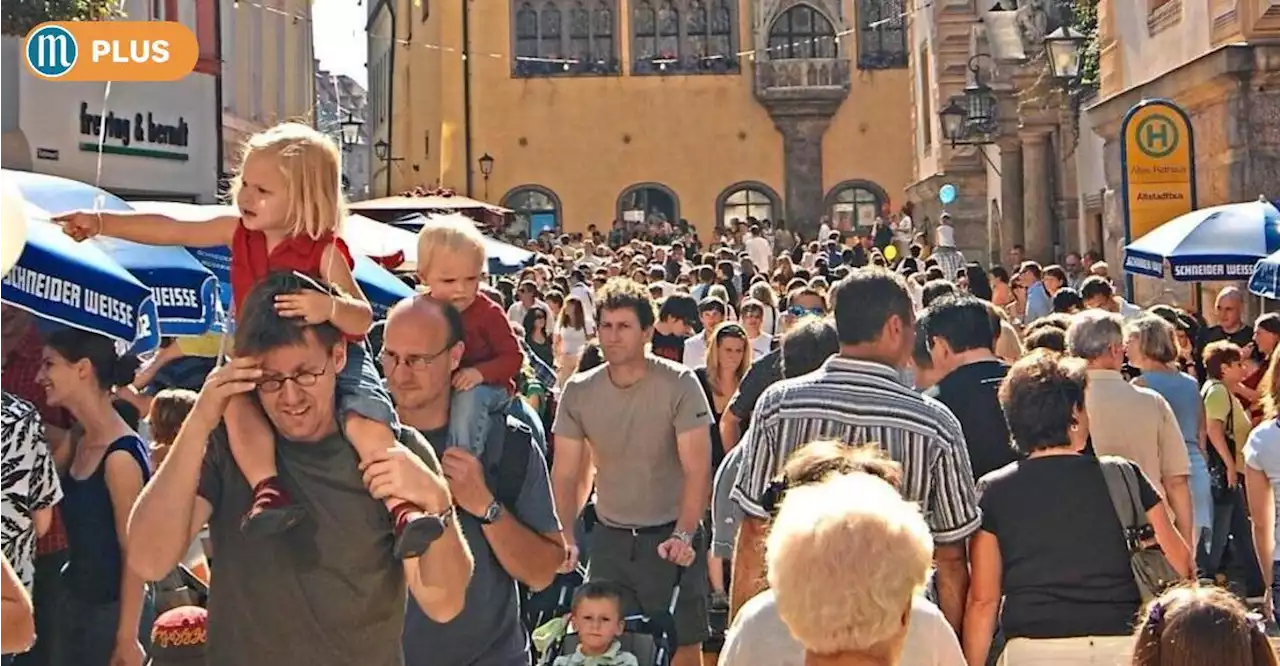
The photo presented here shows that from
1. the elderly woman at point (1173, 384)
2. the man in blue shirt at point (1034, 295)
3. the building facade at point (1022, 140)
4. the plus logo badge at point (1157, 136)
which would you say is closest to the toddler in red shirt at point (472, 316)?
the elderly woman at point (1173, 384)

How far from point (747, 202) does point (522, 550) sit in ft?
150

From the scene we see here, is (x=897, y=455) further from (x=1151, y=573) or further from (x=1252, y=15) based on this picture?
(x=1252, y=15)

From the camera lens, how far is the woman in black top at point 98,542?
17.6ft

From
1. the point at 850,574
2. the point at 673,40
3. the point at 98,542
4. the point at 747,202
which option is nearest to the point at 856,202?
the point at 747,202

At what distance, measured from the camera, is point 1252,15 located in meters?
15.4

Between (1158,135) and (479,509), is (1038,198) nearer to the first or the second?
(1158,135)

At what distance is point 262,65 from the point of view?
36.0m

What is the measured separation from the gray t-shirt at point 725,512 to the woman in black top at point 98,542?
2508 mm

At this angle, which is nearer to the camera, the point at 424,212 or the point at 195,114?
the point at 424,212

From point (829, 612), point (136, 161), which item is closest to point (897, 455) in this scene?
point (829, 612)

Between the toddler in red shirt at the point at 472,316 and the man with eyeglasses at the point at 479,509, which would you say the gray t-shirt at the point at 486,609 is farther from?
the toddler in red shirt at the point at 472,316

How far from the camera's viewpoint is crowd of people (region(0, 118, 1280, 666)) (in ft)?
12.5

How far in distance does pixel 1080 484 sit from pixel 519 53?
148 ft

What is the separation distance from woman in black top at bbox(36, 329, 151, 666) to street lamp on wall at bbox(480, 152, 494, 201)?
4329 centimetres
